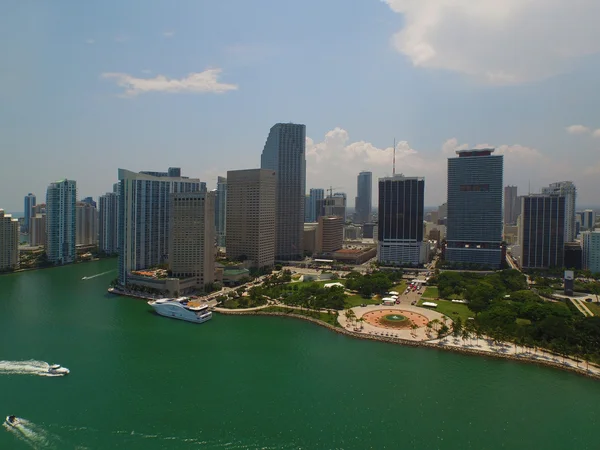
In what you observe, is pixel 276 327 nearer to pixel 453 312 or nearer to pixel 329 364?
pixel 329 364

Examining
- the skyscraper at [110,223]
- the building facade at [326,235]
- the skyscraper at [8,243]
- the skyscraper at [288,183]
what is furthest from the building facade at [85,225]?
the building facade at [326,235]

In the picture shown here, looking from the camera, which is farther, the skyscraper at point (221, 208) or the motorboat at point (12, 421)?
the skyscraper at point (221, 208)

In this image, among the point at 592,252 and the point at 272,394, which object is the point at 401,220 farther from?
the point at 272,394

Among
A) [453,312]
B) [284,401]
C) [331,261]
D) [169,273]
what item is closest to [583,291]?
[453,312]

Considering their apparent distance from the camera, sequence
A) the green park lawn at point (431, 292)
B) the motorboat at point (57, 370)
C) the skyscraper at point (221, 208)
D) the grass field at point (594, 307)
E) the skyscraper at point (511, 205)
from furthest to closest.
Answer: the skyscraper at point (511, 205) → the skyscraper at point (221, 208) → the green park lawn at point (431, 292) → the grass field at point (594, 307) → the motorboat at point (57, 370)

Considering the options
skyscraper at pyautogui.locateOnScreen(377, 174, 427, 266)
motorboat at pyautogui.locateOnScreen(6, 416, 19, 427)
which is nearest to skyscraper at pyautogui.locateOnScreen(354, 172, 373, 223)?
skyscraper at pyautogui.locateOnScreen(377, 174, 427, 266)

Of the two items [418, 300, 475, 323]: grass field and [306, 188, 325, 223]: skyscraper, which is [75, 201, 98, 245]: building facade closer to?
[306, 188, 325, 223]: skyscraper

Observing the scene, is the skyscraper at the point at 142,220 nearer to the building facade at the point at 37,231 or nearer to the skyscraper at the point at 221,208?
the skyscraper at the point at 221,208
